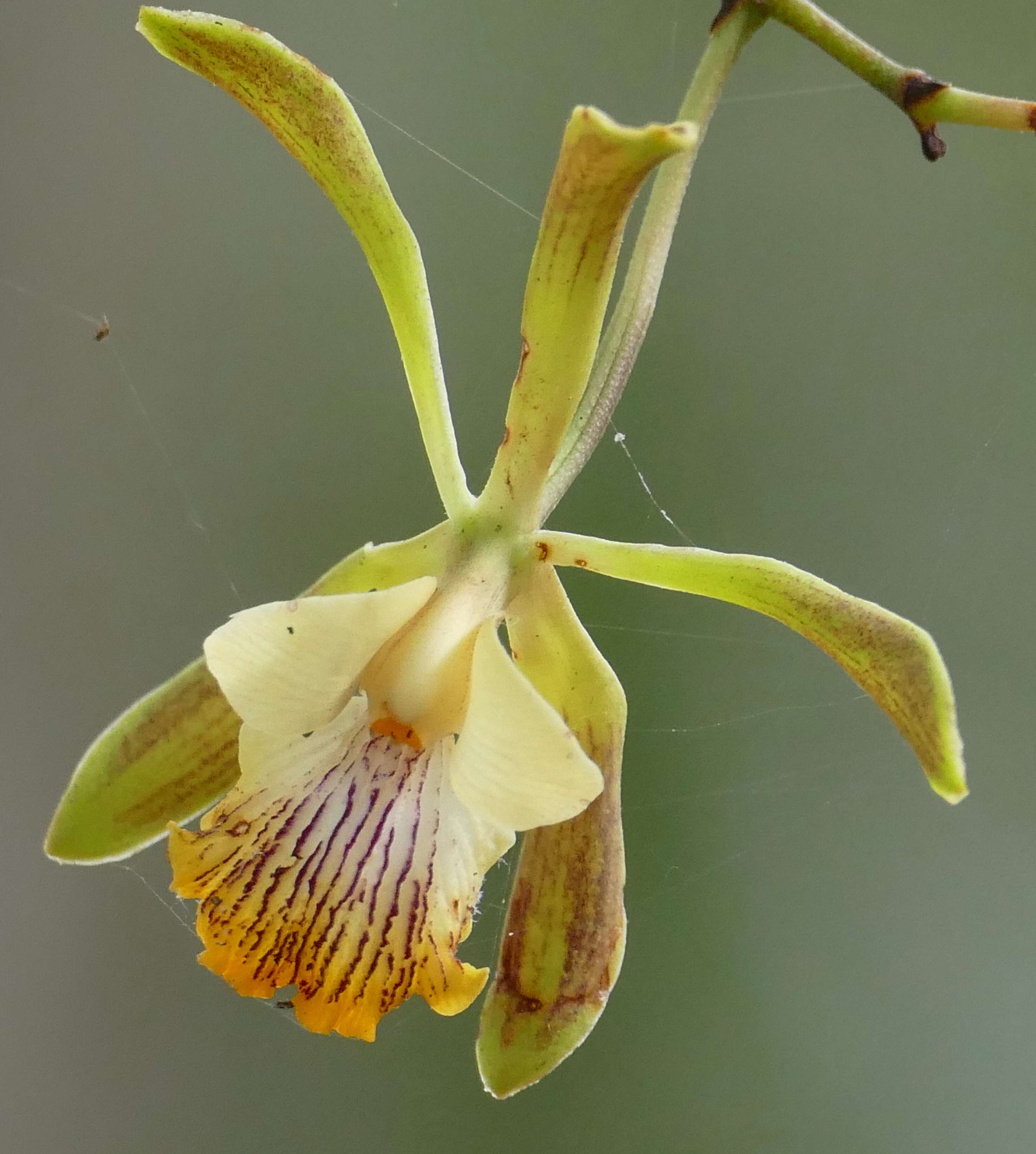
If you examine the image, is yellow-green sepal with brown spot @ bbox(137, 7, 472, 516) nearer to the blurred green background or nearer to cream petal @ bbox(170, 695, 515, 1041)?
cream petal @ bbox(170, 695, 515, 1041)

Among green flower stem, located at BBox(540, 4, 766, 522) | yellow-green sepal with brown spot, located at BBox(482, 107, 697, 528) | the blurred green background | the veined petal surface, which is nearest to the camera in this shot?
yellow-green sepal with brown spot, located at BBox(482, 107, 697, 528)

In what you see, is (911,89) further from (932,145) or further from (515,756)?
(515,756)

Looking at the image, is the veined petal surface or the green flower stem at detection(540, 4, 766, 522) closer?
the veined petal surface

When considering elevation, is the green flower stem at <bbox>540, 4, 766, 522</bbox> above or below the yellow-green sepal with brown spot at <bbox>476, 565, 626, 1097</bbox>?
above

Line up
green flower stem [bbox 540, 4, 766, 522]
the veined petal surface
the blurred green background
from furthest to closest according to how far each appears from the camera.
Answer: the blurred green background → green flower stem [bbox 540, 4, 766, 522] → the veined petal surface

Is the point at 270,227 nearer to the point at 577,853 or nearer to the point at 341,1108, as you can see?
the point at 577,853

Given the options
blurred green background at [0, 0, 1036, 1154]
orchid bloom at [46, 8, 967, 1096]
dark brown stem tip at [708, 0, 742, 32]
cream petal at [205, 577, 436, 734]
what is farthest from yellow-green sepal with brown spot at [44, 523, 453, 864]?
blurred green background at [0, 0, 1036, 1154]

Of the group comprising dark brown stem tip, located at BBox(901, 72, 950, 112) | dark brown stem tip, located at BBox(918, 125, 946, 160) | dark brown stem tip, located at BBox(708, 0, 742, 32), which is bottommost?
dark brown stem tip, located at BBox(918, 125, 946, 160)
